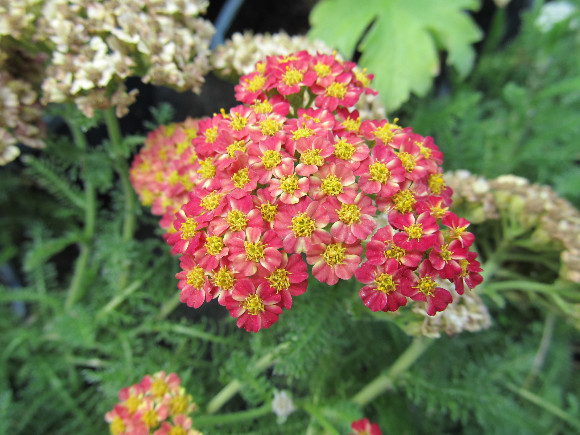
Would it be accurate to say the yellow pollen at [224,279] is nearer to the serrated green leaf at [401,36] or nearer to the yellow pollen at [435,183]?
the yellow pollen at [435,183]

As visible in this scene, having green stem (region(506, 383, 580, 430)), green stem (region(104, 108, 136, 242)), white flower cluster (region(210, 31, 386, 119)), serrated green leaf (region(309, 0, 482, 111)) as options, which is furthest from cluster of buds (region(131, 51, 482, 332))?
green stem (region(506, 383, 580, 430))

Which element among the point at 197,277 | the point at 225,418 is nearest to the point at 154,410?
the point at 225,418

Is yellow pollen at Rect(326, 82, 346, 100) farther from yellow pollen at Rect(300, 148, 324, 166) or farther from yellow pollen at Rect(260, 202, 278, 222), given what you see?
yellow pollen at Rect(260, 202, 278, 222)

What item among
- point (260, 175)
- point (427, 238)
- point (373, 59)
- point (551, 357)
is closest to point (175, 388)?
point (260, 175)

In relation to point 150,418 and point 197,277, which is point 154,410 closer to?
point 150,418

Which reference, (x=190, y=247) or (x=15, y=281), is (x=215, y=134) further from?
(x=15, y=281)

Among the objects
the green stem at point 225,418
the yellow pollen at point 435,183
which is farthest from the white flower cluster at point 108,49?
the green stem at point 225,418
